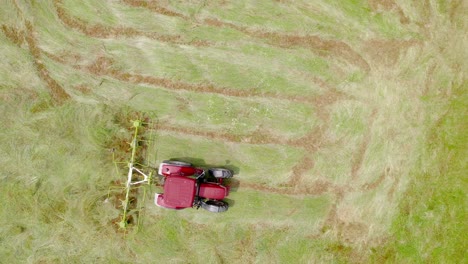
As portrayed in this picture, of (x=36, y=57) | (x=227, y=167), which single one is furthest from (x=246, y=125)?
(x=36, y=57)

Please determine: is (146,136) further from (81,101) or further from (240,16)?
(240,16)

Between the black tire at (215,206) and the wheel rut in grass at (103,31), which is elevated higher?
the wheel rut in grass at (103,31)

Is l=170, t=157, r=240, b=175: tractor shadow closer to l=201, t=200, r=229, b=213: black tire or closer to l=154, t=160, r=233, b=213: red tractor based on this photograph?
l=154, t=160, r=233, b=213: red tractor

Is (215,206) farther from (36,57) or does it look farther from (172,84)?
(36,57)

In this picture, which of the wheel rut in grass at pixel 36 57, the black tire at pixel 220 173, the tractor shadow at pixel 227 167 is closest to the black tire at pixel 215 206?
the tractor shadow at pixel 227 167

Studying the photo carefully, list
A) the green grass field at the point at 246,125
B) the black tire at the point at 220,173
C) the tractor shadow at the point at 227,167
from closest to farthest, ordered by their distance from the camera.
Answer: the black tire at the point at 220,173 < the green grass field at the point at 246,125 < the tractor shadow at the point at 227,167

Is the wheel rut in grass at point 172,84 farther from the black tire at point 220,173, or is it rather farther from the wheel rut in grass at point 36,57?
the black tire at point 220,173

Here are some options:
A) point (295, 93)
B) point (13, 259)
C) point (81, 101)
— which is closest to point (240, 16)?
point (295, 93)

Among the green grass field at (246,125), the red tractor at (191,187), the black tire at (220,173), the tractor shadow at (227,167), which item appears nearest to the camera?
the red tractor at (191,187)

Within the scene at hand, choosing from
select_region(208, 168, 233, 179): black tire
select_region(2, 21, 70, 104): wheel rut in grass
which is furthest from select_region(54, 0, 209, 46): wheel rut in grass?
select_region(208, 168, 233, 179): black tire
